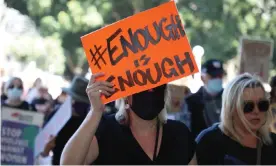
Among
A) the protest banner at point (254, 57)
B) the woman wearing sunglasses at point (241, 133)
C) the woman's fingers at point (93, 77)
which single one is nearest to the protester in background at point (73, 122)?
the protest banner at point (254, 57)

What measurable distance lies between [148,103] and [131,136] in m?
0.18

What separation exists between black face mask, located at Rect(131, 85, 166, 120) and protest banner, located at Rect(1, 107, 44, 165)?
508cm

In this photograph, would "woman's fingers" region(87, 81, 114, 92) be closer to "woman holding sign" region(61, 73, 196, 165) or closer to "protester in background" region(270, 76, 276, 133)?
"woman holding sign" region(61, 73, 196, 165)

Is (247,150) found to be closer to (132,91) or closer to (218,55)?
(132,91)

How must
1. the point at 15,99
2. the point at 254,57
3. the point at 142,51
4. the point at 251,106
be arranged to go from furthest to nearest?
1. the point at 15,99
2. the point at 254,57
3. the point at 251,106
4. the point at 142,51

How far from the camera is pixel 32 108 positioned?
916 centimetres

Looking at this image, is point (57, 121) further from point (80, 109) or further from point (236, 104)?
point (236, 104)

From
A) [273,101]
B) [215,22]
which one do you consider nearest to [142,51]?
[273,101]

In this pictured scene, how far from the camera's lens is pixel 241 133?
4191mm

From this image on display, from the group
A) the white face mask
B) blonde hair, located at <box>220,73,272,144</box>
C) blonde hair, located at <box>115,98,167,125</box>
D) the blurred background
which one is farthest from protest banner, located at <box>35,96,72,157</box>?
the blurred background

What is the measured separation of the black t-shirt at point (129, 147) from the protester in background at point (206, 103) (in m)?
3.44

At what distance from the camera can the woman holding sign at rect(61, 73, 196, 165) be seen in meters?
3.38

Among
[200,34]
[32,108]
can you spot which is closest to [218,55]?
[200,34]

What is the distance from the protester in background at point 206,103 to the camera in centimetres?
713
